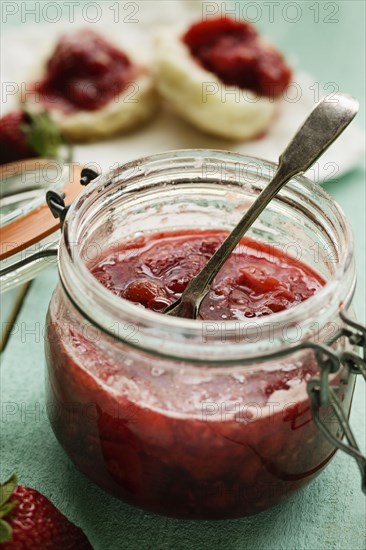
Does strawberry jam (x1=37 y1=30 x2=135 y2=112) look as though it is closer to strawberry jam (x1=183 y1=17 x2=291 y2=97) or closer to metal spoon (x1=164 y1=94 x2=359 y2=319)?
strawberry jam (x1=183 y1=17 x2=291 y2=97)

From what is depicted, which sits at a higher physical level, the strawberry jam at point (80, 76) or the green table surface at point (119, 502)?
the strawberry jam at point (80, 76)

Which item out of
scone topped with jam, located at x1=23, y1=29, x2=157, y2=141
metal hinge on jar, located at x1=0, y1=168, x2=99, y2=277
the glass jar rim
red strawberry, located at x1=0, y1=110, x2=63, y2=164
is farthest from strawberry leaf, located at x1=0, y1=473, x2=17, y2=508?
scone topped with jam, located at x1=23, y1=29, x2=157, y2=141

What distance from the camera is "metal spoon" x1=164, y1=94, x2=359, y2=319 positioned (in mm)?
1444

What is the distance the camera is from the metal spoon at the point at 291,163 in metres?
1.44

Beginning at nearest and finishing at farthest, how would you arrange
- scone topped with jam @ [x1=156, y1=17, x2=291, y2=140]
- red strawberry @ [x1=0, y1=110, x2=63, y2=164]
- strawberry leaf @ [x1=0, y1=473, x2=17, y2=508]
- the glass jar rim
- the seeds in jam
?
the glass jar rim < strawberry leaf @ [x1=0, y1=473, x2=17, y2=508] < the seeds in jam < red strawberry @ [x1=0, y1=110, x2=63, y2=164] < scone topped with jam @ [x1=156, y1=17, x2=291, y2=140]

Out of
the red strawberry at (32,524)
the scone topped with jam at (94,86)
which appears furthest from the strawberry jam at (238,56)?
the red strawberry at (32,524)

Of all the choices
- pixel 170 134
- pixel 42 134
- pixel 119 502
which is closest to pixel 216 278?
pixel 119 502

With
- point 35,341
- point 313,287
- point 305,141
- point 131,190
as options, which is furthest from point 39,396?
point 305,141

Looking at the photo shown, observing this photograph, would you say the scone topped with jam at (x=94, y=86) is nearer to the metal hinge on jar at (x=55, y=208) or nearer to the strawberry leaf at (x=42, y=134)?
the strawberry leaf at (x=42, y=134)

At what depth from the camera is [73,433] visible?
57.6 inches

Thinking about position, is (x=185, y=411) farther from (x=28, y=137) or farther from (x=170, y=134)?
(x=170, y=134)

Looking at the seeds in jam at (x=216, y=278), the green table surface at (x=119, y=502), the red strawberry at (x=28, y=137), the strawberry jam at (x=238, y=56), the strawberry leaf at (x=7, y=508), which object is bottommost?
the green table surface at (x=119, y=502)

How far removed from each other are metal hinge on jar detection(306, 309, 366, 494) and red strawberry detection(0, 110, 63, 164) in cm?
133

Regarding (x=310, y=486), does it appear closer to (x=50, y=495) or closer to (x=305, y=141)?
(x=50, y=495)
